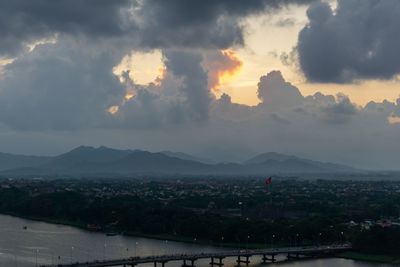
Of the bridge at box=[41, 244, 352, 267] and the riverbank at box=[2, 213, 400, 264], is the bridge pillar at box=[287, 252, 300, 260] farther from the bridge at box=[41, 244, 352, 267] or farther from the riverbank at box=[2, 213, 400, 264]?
the riverbank at box=[2, 213, 400, 264]

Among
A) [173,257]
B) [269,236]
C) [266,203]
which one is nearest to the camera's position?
[173,257]

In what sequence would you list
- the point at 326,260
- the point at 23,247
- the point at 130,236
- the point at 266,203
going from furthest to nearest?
the point at 266,203 < the point at 130,236 < the point at 23,247 < the point at 326,260

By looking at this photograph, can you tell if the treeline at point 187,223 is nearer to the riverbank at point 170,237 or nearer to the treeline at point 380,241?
the riverbank at point 170,237

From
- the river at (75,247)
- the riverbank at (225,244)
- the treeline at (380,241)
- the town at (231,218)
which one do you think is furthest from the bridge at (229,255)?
the town at (231,218)

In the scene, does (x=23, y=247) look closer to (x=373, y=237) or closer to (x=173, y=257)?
(x=173, y=257)

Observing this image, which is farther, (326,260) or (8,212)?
(8,212)

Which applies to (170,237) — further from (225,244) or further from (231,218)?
(231,218)

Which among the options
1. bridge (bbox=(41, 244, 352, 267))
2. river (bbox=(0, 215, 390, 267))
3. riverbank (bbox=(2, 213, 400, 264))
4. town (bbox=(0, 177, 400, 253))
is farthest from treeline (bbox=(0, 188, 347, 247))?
bridge (bbox=(41, 244, 352, 267))

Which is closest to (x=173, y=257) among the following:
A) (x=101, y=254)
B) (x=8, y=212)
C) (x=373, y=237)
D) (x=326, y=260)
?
(x=101, y=254)
